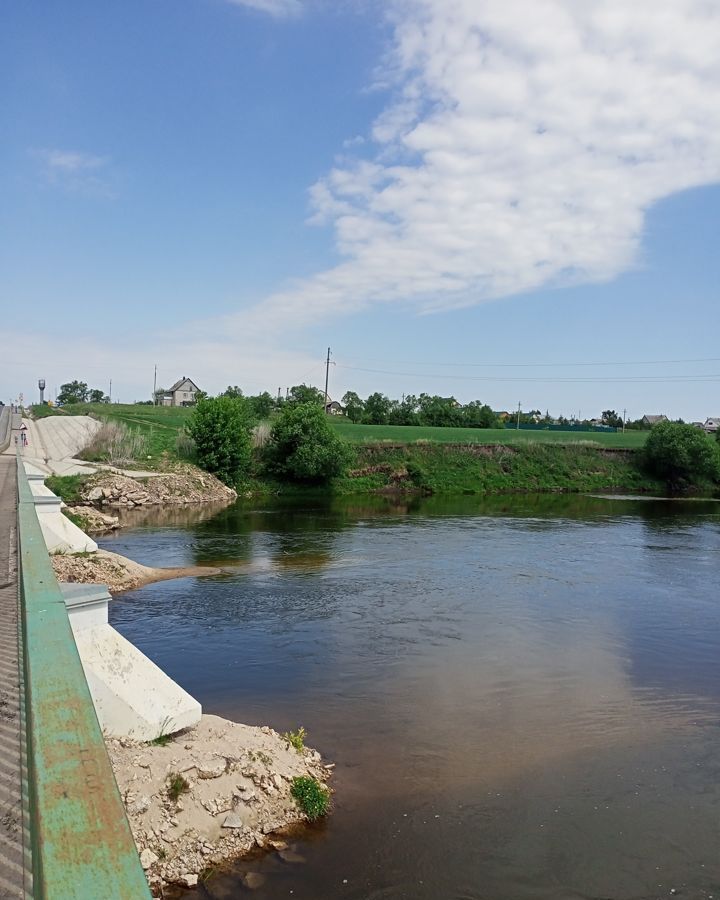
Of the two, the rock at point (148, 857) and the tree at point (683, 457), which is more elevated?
the tree at point (683, 457)

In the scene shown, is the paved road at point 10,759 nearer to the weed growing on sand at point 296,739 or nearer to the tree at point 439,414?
the weed growing on sand at point 296,739

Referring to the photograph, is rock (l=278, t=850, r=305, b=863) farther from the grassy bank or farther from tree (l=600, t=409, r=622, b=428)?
tree (l=600, t=409, r=622, b=428)

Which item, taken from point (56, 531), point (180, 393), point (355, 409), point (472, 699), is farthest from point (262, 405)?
point (180, 393)

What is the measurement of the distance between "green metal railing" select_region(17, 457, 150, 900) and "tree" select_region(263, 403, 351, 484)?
49.9m

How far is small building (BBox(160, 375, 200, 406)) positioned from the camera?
157875mm

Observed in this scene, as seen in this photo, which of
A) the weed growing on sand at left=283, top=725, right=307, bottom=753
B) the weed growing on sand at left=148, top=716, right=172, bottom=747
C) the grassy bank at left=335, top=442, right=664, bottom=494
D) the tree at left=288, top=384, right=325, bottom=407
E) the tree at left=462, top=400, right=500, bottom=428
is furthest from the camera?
the tree at left=462, top=400, right=500, bottom=428

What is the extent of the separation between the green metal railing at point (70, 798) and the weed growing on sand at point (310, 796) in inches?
282

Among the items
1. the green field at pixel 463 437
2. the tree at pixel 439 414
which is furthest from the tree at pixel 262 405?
the tree at pixel 439 414

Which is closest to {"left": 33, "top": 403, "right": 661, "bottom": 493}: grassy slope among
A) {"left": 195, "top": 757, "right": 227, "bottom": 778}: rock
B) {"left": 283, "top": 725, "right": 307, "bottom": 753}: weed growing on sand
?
{"left": 283, "top": 725, "right": 307, "bottom": 753}: weed growing on sand

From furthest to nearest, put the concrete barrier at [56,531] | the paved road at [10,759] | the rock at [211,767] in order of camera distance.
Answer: the concrete barrier at [56,531], the rock at [211,767], the paved road at [10,759]

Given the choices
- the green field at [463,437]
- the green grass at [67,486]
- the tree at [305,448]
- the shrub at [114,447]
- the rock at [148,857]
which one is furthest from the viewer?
the green field at [463,437]

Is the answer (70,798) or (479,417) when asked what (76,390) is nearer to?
(479,417)

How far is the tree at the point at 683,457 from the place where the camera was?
6350cm

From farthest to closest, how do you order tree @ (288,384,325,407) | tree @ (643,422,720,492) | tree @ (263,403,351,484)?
1. tree @ (288,384,325,407)
2. tree @ (643,422,720,492)
3. tree @ (263,403,351,484)
